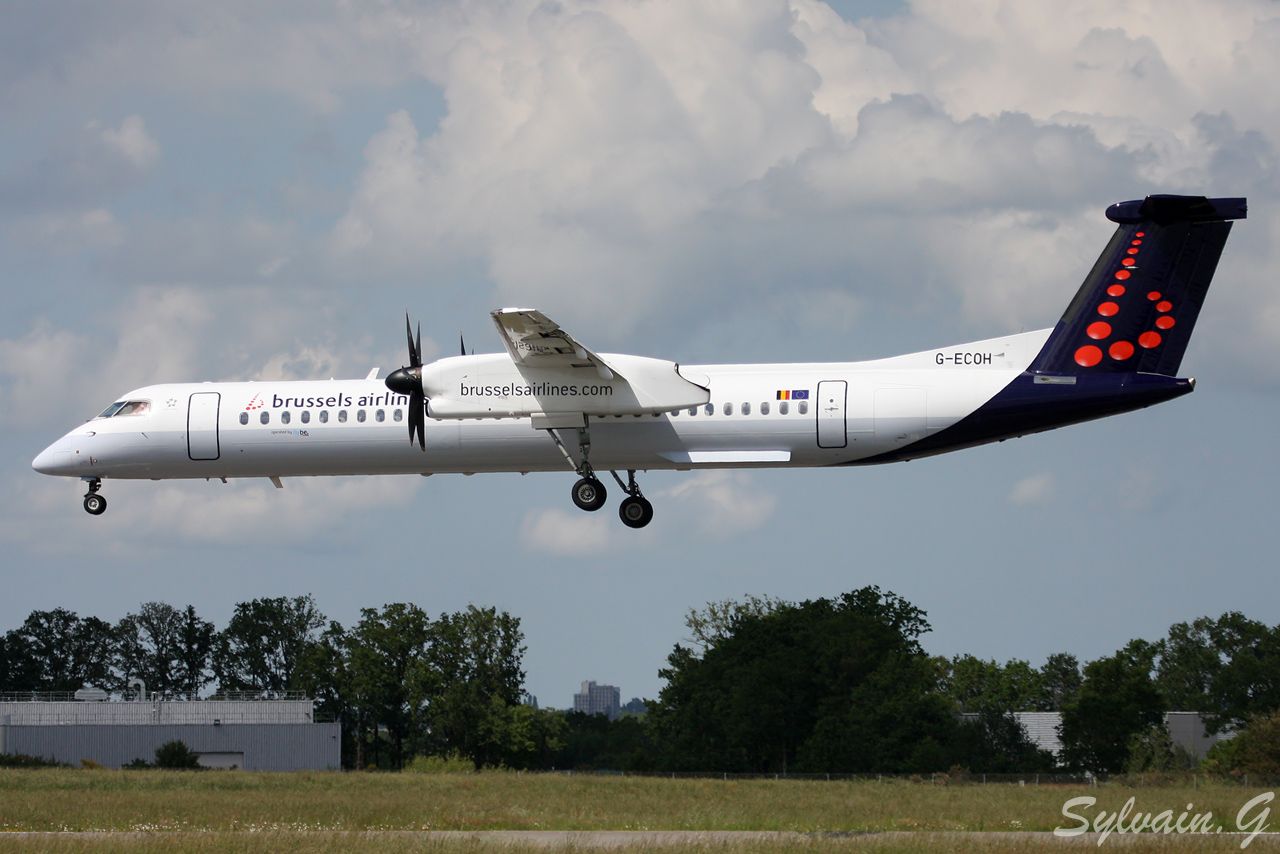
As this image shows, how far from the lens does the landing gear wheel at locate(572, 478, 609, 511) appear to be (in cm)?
3309

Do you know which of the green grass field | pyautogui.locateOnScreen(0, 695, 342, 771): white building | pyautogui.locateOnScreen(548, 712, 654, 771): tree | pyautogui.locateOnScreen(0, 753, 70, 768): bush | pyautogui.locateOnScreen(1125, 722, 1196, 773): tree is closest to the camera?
the green grass field

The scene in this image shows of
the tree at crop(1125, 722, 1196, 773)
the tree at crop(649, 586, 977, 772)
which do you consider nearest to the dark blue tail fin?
the tree at crop(1125, 722, 1196, 773)

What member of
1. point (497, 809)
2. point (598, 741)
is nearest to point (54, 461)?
point (497, 809)

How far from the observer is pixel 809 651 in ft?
251

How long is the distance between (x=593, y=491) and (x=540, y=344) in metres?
3.88

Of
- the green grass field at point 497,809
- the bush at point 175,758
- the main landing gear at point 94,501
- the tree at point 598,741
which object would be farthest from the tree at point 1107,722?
the main landing gear at point 94,501

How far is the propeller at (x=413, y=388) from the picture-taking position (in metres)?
31.8

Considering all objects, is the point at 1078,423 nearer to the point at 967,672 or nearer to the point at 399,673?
the point at 399,673

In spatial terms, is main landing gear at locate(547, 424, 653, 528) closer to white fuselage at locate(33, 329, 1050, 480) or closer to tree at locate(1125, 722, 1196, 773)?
white fuselage at locate(33, 329, 1050, 480)

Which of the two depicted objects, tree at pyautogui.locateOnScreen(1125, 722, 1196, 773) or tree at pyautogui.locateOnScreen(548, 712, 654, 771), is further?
tree at pyautogui.locateOnScreen(548, 712, 654, 771)

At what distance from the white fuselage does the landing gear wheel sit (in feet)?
1.27

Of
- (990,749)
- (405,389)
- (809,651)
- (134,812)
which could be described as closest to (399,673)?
(809,651)

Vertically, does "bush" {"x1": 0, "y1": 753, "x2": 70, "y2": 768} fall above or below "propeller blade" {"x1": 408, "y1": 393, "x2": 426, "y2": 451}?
below

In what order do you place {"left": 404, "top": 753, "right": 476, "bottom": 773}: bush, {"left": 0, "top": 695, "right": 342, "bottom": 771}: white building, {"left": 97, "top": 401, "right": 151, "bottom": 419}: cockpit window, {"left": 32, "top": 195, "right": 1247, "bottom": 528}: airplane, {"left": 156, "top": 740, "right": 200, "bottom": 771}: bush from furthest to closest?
{"left": 0, "top": 695, "right": 342, "bottom": 771}: white building, {"left": 404, "top": 753, "right": 476, "bottom": 773}: bush, {"left": 156, "top": 740, "right": 200, "bottom": 771}: bush, {"left": 97, "top": 401, "right": 151, "bottom": 419}: cockpit window, {"left": 32, "top": 195, "right": 1247, "bottom": 528}: airplane
